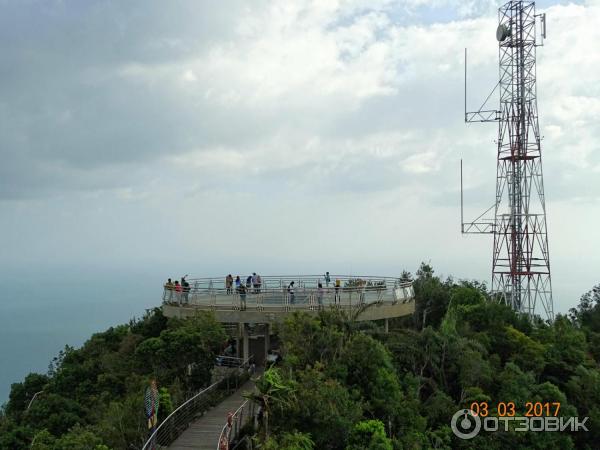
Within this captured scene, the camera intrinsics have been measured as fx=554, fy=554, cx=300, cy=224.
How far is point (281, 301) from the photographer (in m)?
23.4

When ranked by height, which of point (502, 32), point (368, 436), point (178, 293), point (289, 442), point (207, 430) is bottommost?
point (207, 430)

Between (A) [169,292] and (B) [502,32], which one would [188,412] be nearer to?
(A) [169,292]

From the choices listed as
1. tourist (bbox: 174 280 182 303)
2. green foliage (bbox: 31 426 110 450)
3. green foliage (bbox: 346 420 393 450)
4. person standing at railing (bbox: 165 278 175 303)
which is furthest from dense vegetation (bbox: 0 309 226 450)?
green foliage (bbox: 346 420 393 450)

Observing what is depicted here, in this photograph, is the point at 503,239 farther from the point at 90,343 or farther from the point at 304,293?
the point at 90,343

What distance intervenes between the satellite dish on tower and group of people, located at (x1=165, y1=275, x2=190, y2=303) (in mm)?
25659

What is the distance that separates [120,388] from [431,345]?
12.9 m

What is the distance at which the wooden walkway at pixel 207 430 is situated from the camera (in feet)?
51.0

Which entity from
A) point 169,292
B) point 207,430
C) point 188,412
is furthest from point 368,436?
point 169,292

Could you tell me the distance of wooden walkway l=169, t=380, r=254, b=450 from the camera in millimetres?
15550

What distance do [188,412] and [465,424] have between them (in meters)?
9.10

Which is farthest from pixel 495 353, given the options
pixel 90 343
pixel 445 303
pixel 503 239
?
pixel 90 343

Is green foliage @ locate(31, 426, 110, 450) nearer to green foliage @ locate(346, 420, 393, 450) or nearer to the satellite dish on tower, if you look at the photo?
green foliage @ locate(346, 420, 393, 450)

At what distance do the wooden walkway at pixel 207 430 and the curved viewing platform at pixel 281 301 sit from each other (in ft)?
14.1

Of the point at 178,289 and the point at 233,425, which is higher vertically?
the point at 178,289
